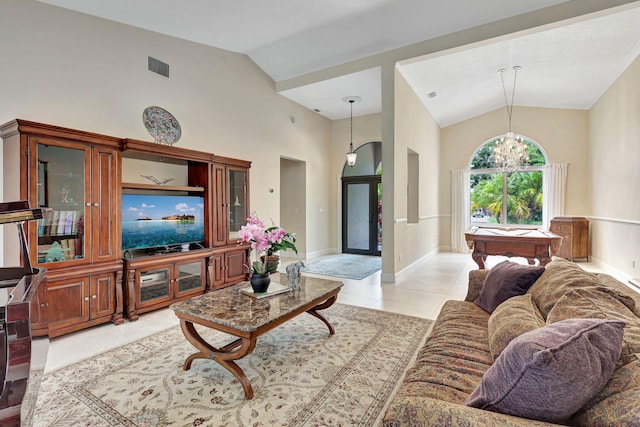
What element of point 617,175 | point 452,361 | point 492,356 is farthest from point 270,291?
point 617,175

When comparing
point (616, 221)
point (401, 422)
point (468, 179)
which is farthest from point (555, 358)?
point (468, 179)

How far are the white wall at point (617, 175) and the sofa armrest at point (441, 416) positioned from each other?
5.39 metres

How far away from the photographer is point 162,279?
365 cm

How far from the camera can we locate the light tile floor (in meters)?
2.66

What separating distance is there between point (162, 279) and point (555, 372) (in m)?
3.76

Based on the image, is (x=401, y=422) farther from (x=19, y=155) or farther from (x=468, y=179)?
(x=468, y=179)

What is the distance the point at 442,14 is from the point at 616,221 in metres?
4.54

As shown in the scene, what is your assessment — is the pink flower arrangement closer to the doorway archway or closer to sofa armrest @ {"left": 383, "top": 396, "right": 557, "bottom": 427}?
sofa armrest @ {"left": 383, "top": 396, "right": 557, "bottom": 427}

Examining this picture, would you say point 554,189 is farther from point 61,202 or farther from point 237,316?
point 61,202

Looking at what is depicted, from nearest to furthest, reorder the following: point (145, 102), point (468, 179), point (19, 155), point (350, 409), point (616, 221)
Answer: point (350, 409) < point (19, 155) < point (145, 102) < point (616, 221) < point (468, 179)

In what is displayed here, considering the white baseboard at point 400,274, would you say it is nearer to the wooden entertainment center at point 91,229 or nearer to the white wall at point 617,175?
the wooden entertainment center at point 91,229

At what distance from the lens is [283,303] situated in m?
2.38

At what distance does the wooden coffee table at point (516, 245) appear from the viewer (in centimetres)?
453

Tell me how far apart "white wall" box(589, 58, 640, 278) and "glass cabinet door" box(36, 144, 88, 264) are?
279 inches
